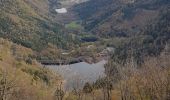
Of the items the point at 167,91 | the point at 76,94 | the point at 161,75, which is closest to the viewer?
the point at 167,91

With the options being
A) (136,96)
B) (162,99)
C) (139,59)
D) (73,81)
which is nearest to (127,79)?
(136,96)

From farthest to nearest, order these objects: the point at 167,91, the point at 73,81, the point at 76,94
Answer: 1. the point at 73,81
2. the point at 76,94
3. the point at 167,91

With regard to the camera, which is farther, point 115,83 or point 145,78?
point 115,83

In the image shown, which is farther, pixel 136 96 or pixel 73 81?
pixel 73 81

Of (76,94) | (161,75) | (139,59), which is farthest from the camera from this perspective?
(139,59)

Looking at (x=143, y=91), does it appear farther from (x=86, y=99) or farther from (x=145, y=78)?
(x=86, y=99)

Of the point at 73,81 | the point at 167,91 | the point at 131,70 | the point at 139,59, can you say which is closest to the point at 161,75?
the point at 167,91

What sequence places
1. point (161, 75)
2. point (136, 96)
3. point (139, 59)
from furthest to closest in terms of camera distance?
point (139, 59) → point (136, 96) → point (161, 75)

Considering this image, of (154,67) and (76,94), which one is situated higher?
(154,67)

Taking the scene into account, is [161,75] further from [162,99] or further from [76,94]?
[76,94]
